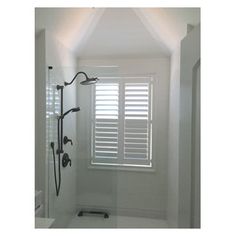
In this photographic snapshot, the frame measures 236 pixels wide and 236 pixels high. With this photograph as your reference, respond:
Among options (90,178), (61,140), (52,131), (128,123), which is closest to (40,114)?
(52,131)

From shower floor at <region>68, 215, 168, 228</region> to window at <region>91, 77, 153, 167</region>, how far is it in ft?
1.66

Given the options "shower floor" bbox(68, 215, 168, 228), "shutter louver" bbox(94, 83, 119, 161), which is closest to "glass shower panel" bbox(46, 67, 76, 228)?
"shower floor" bbox(68, 215, 168, 228)

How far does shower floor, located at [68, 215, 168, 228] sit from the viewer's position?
1.51 metres

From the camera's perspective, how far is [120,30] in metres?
1.78

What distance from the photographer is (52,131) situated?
1597 mm

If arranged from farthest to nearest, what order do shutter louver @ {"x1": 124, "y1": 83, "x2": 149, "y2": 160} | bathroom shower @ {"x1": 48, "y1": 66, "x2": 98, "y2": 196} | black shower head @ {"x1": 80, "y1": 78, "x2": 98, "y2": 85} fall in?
shutter louver @ {"x1": 124, "y1": 83, "x2": 149, "y2": 160} < black shower head @ {"x1": 80, "y1": 78, "x2": 98, "y2": 85} < bathroom shower @ {"x1": 48, "y1": 66, "x2": 98, "y2": 196}

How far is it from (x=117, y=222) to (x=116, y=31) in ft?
5.81

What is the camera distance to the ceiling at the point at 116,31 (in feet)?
4.69

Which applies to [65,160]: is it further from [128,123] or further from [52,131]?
[128,123]

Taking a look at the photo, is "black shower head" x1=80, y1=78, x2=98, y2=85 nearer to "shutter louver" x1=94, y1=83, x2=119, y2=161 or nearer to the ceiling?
"shutter louver" x1=94, y1=83, x2=119, y2=161
